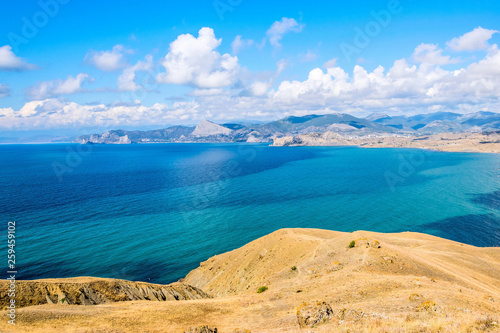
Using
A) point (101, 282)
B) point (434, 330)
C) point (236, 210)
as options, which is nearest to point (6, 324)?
point (101, 282)

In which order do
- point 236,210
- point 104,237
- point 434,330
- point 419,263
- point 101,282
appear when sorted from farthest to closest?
point 236,210, point 104,237, point 419,263, point 101,282, point 434,330

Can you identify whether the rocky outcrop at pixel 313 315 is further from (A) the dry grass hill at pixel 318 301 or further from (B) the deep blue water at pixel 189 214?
(B) the deep blue water at pixel 189 214

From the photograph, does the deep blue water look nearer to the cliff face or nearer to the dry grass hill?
the cliff face

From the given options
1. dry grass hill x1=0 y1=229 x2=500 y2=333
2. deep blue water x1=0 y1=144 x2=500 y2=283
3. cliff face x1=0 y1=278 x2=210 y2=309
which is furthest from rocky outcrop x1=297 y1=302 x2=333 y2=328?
deep blue water x1=0 y1=144 x2=500 y2=283

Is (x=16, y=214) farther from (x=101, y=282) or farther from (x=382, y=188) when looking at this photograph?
(x=382, y=188)

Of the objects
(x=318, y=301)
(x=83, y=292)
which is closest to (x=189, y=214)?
(x=83, y=292)

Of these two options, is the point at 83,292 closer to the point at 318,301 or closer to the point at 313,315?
the point at 313,315
